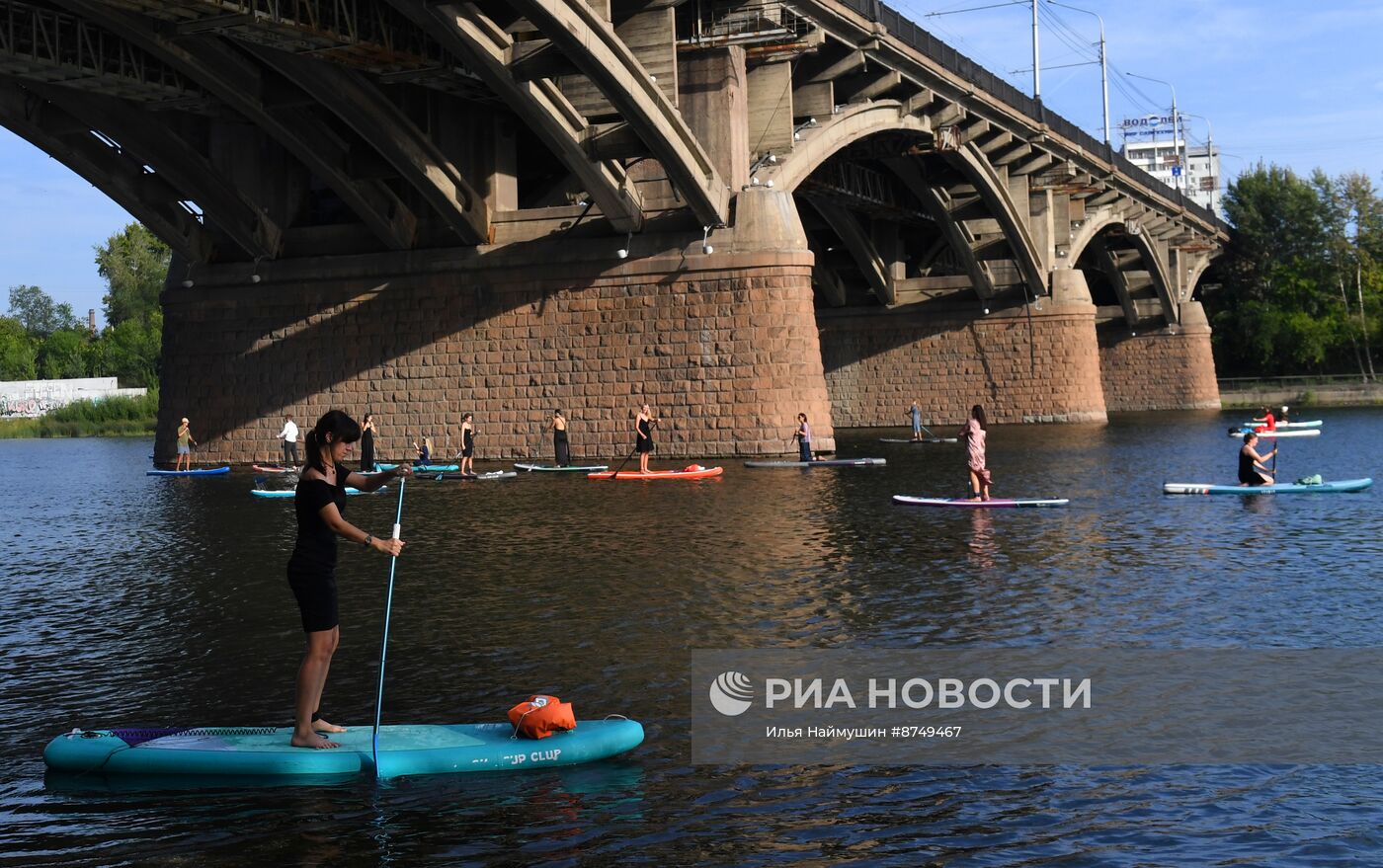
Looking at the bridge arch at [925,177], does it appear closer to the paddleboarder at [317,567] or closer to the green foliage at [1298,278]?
the paddleboarder at [317,567]

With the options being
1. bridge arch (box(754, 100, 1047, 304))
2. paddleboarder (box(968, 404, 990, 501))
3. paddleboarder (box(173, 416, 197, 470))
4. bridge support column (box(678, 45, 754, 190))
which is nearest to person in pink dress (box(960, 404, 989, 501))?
paddleboarder (box(968, 404, 990, 501))

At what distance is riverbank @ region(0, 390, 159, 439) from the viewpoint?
9412 centimetres

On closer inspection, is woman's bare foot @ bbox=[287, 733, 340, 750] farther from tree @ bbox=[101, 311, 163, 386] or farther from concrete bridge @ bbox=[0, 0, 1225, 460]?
tree @ bbox=[101, 311, 163, 386]

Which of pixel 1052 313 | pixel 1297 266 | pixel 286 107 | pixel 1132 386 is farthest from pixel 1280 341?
pixel 286 107

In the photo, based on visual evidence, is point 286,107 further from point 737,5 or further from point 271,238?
point 737,5

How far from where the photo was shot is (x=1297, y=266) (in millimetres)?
99062

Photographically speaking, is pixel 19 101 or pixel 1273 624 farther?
pixel 19 101

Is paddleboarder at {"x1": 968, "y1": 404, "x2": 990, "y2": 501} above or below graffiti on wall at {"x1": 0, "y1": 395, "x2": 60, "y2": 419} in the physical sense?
below

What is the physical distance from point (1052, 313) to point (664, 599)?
5102cm

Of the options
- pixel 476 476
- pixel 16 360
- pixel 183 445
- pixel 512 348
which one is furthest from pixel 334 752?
pixel 16 360

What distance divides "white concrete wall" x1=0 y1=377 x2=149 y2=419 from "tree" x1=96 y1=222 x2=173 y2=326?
1272 cm

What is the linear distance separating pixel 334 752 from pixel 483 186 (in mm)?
31464

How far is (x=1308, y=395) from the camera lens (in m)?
88.8

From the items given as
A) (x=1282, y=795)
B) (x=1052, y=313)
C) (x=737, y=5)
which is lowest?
(x=1282, y=795)
